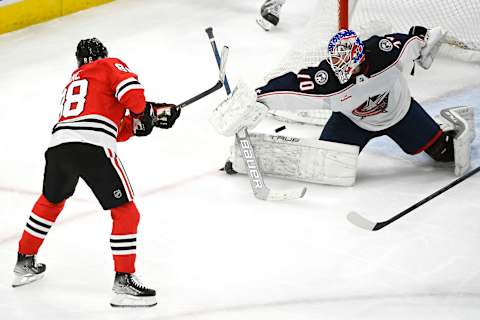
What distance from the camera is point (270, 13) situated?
6.14 metres

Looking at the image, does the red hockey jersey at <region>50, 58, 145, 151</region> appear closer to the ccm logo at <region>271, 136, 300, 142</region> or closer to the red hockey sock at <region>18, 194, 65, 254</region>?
the red hockey sock at <region>18, 194, 65, 254</region>

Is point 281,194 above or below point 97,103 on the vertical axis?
below

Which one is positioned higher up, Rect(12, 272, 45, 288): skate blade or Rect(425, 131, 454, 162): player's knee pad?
Rect(425, 131, 454, 162): player's knee pad

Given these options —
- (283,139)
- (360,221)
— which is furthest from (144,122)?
(283,139)

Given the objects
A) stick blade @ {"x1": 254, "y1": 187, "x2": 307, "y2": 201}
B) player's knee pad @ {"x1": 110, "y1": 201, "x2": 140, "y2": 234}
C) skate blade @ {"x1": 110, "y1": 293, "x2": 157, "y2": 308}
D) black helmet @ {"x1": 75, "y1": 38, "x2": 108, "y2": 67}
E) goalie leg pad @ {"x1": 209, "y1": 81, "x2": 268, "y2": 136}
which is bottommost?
skate blade @ {"x1": 110, "y1": 293, "x2": 157, "y2": 308}

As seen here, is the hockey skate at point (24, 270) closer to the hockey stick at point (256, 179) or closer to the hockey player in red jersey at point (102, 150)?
the hockey player in red jersey at point (102, 150)

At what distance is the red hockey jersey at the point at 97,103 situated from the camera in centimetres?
Result: 316

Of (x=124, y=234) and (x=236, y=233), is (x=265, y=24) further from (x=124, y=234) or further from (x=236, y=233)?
(x=124, y=234)

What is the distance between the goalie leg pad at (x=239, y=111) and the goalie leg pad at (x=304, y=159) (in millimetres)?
189

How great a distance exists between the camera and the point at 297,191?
13.0 ft

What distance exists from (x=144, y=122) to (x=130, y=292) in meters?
0.54

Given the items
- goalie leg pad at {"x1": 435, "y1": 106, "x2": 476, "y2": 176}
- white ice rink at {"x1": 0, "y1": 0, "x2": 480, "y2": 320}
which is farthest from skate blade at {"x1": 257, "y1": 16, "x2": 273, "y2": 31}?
goalie leg pad at {"x1": 435, "y1": 106, "x2": 476, "y2": 176}

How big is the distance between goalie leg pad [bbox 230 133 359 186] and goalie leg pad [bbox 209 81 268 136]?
189mm

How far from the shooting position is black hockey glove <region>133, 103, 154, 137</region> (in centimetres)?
333
